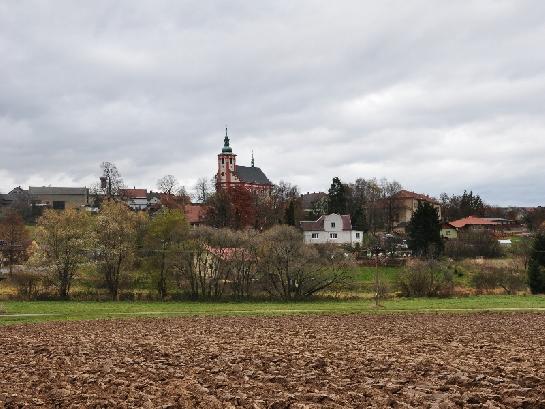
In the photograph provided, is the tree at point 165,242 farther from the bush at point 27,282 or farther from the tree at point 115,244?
the bush at point 27,282

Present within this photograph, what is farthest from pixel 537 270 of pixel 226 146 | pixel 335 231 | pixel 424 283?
pixel 226 146

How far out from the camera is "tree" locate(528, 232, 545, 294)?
5957cm

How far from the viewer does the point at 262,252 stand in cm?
5822

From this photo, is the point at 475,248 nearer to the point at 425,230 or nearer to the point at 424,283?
the point at 425,230

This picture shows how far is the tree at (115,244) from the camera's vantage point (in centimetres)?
5894

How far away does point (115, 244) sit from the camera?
2378 inches

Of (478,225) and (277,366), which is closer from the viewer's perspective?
(277,366)

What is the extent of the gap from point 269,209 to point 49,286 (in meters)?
64.6

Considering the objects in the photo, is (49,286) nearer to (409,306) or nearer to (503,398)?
(409,306)

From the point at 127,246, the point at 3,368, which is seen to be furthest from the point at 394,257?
the point at 3,368

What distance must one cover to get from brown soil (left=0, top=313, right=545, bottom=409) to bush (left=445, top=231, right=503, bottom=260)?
59.6m

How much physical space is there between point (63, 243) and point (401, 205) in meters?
103

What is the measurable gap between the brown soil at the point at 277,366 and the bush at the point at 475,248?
59641mm

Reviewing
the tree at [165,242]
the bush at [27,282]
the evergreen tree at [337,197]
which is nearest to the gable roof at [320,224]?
the evergreen tree at [337,197]
